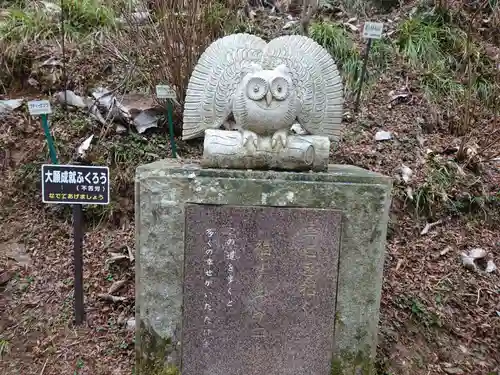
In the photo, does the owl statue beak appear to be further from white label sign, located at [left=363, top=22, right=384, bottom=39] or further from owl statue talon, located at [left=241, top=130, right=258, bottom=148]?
white label sign, located at [left=363, top=22, right=384, bottom=39]

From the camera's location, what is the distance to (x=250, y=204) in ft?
7.19

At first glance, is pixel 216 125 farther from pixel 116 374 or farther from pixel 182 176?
pixel 116 374

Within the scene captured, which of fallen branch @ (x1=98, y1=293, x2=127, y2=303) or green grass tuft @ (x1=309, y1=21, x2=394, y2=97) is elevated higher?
green grass tuft @ (x1=309, y1=21, x2=394, y2=97)

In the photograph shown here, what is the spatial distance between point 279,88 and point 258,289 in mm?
1034

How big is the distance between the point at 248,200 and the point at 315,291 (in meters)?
0.58

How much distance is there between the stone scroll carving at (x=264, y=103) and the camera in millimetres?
2260

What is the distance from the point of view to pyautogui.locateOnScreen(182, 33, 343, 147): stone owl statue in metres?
2.26

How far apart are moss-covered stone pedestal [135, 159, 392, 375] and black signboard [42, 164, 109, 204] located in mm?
566

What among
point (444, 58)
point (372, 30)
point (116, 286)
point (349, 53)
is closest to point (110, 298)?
point (116, 286)

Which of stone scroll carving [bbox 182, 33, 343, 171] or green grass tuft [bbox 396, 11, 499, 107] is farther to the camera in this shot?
green grass tuft [bbox 396, 11, 499, 107]

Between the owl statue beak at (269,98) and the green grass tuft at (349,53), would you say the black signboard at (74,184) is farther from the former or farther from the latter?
the green grass tuft at (349,53)

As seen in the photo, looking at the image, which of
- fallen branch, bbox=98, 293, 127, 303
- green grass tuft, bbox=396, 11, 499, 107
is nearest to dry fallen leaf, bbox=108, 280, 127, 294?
fallen branch, bbox=98, 293, 127, 303

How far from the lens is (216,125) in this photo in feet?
7.94

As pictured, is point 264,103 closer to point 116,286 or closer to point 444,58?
point 116,286
